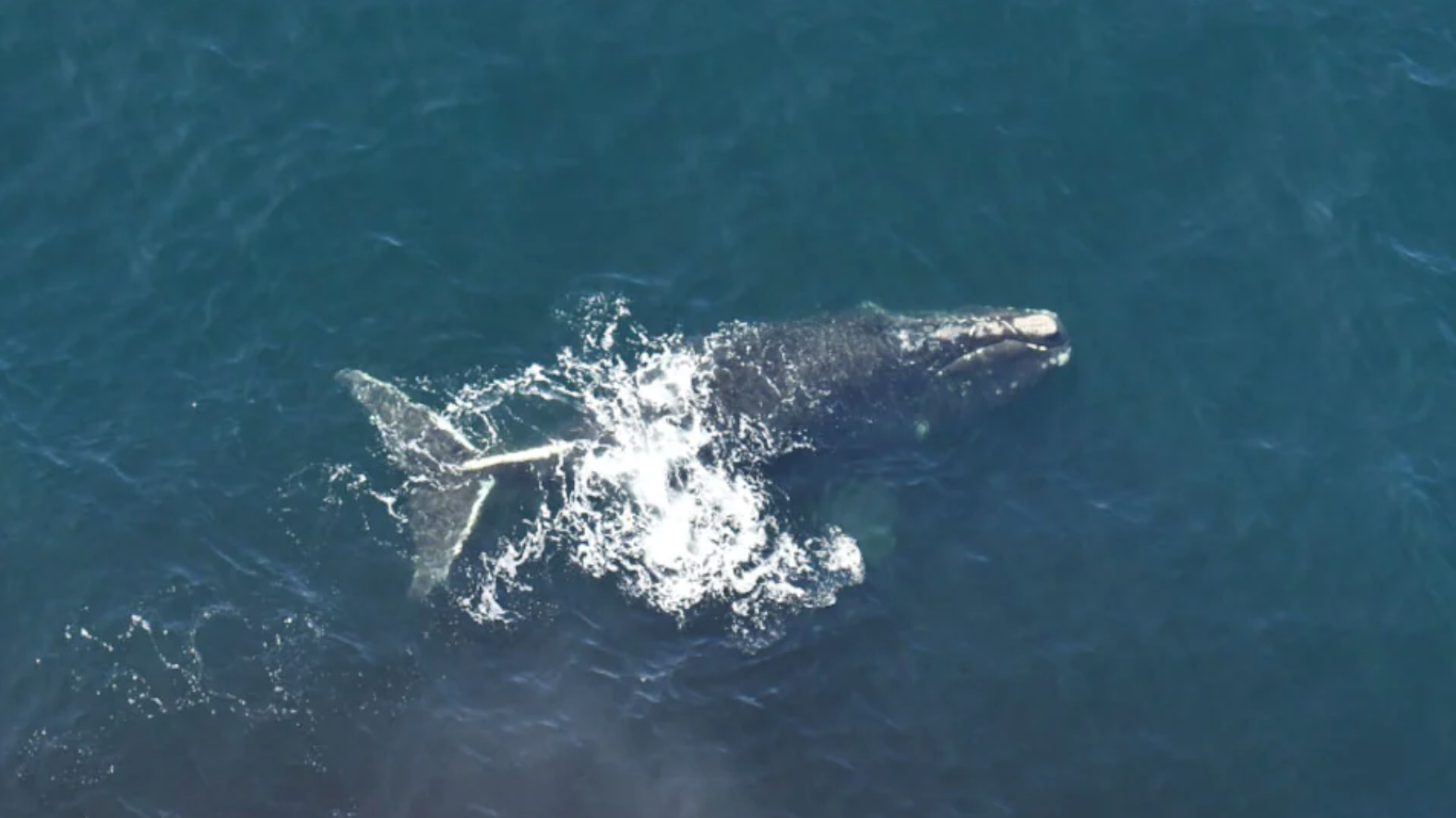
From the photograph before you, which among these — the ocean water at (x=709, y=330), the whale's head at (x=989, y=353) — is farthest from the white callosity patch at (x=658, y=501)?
the whale's head at (x=989, y=353)

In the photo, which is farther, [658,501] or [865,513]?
[865,513]

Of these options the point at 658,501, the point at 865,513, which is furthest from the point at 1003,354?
the point at 658,501

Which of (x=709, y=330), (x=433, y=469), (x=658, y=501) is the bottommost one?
(x=658, y=501)

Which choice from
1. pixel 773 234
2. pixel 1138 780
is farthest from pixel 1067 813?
pixel 773 234

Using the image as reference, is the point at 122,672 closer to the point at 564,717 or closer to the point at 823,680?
the point at 564,717

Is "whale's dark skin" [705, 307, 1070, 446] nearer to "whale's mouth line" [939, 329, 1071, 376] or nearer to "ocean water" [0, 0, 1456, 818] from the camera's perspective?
"whale's mouth line" [939, 329, 1071, 376]

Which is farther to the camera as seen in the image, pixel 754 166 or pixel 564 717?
pixel 754 166

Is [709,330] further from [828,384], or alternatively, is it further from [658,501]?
[658,501]
